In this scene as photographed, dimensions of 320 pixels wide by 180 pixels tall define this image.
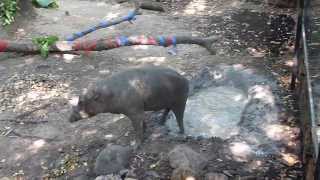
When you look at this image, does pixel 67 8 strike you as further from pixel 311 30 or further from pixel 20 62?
pixel 311 30

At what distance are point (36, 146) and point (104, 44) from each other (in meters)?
2.88

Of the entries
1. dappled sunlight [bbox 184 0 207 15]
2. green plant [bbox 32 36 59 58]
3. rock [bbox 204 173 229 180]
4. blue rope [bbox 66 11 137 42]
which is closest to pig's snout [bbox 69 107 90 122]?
rock [bbox 204 173 229 180]

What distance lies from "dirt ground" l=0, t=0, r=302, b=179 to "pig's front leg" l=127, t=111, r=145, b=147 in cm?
14

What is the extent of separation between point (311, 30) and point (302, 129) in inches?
52.7

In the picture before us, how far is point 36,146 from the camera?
6.33 meters

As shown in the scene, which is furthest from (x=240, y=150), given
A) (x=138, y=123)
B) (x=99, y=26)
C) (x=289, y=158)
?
(x=99, y=26)

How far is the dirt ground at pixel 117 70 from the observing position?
582 centimetres

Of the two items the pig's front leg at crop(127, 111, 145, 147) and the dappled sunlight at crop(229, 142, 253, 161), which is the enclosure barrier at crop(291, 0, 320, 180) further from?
the pig's front leg at crop(127, 111, 145, 147)

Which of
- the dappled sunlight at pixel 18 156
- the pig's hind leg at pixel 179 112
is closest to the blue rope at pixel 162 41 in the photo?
the pig's hind leg at pixel 179 112

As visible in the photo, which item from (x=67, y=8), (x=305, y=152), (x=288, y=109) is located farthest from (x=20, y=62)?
(x=305, y=152)

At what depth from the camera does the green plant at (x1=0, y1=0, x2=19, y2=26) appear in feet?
33.3

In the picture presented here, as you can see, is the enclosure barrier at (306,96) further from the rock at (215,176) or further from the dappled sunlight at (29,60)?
the dappled sunlight at (29,60)

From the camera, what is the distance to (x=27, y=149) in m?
6.29

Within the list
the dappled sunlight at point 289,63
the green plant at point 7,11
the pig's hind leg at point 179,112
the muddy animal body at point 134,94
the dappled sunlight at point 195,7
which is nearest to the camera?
the muddy animal body at point 134,94
